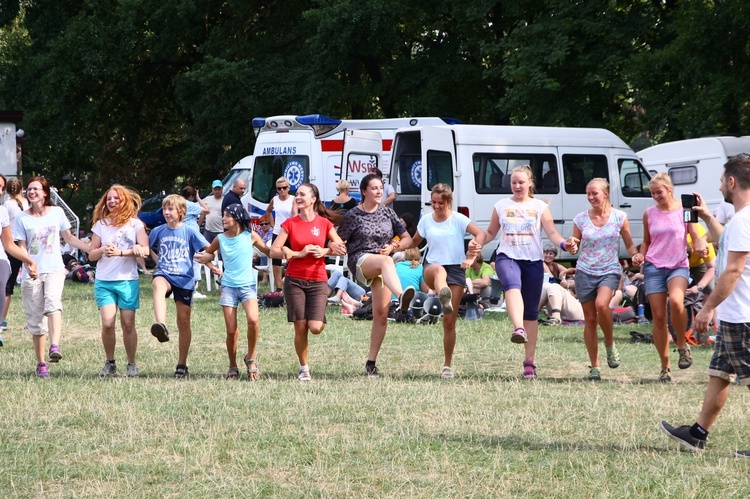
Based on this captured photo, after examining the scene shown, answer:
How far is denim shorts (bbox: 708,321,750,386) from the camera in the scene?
6086 millimetres

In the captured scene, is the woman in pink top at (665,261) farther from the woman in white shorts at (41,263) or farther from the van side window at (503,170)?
the van side window at (503,170)

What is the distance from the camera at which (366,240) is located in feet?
30.8

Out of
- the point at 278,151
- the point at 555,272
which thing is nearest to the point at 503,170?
the point at 555,272

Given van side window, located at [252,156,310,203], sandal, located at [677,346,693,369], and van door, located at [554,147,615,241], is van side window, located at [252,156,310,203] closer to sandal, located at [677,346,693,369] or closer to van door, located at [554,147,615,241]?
van door, located at [554,147,615,241]

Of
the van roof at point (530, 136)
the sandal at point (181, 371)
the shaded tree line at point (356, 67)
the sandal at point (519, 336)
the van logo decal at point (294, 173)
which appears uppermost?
the shaded tree line at point (356, 67)

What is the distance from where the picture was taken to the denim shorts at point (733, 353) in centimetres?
609

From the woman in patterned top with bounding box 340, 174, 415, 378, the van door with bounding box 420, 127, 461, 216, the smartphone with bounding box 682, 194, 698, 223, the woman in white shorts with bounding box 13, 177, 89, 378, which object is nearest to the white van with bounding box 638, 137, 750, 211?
the van door with bounding box 420, 127, 461, 216

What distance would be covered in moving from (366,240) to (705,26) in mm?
12644

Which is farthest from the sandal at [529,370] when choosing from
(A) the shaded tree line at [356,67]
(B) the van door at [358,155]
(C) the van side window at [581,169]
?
(A) the shaded tree line at [356,67]

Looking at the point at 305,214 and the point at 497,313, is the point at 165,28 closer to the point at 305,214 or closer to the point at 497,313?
the point at 497,313

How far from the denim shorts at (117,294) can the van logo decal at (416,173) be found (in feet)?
35.7

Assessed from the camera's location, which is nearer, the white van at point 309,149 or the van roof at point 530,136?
the van roof at point 530,136

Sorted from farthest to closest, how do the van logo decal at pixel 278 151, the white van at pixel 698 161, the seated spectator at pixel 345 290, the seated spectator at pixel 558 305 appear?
the van logo decal at pixel 278 151 < the white van at pixel 698 161 < the seated spectator at pixel 345 290 < the seated spectator at pixel 558 305

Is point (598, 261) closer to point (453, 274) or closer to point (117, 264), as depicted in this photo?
point (453, 274)
